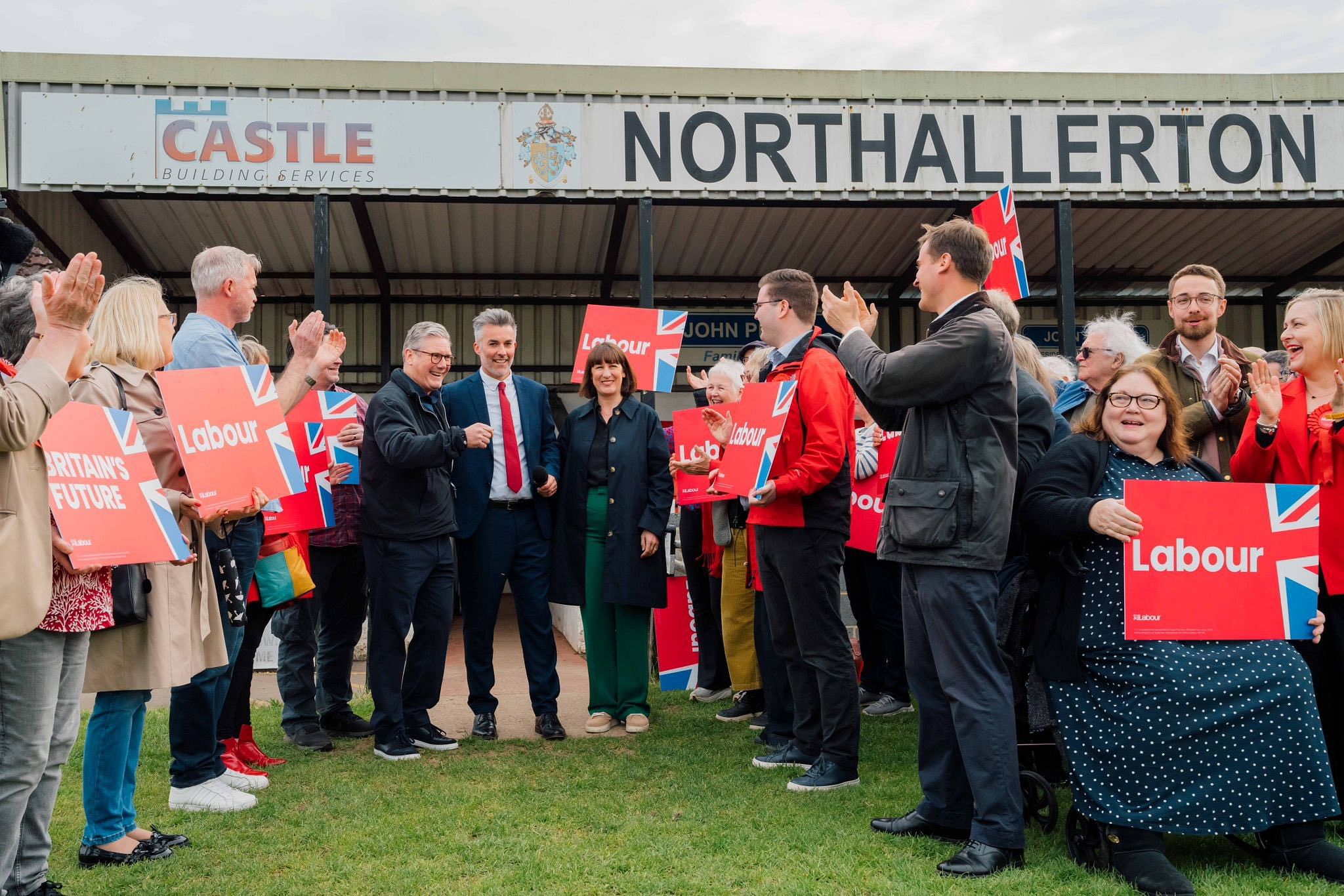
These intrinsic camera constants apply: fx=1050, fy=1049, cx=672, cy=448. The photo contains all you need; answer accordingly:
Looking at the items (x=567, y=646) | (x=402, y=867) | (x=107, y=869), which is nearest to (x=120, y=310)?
(x=107, y=869)

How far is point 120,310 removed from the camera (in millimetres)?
3705

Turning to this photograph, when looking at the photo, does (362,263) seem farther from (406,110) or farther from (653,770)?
(653,770)

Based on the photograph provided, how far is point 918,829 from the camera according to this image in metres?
3.83

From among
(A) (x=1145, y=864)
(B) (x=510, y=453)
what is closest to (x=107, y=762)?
(B) (x=510, y=453)

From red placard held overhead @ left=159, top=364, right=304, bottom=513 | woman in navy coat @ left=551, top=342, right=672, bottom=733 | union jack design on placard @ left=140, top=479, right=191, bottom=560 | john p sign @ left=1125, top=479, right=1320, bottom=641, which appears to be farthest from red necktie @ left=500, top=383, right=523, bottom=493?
john p sign @ left=1125, top=479, right=1320, bottom=641

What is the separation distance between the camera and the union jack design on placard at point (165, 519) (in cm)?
319

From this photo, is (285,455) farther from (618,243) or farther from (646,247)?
(618,243)

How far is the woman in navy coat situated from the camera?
227 inches

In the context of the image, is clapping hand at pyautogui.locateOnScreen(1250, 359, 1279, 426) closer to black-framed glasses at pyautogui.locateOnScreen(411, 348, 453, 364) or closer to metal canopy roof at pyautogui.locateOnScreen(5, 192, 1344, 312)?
black-framed glasses at pyautogui.locateOnScreen(411, 348, 453, 364)

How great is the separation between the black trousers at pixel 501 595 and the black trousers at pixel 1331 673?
3565 mm

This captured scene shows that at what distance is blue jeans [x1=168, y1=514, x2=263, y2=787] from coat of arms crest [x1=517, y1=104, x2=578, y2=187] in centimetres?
500

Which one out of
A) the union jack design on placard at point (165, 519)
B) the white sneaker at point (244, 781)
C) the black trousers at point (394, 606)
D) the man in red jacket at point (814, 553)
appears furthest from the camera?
the black trousers at point (394, 606)

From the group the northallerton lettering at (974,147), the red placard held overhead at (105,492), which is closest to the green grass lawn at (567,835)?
the red placard held overhead at (105,492)

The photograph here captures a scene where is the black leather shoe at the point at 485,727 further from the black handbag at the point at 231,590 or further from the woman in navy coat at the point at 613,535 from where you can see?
the black handbag at the point at 231,590
